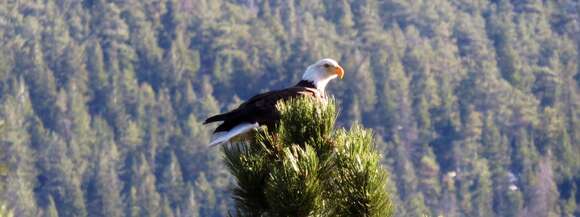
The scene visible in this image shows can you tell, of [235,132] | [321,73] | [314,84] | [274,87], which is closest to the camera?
[235,132]

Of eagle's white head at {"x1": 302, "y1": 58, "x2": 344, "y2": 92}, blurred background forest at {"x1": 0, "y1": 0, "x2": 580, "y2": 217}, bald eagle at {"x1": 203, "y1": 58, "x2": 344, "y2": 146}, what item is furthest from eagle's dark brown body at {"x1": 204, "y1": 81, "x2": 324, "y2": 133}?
blurred background forest at {"x1": 0, "y1": 0, "x2": 580, "y2": 217}

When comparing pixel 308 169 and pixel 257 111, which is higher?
pixel 257 111

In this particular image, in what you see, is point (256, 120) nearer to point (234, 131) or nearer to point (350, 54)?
point (234, 131)

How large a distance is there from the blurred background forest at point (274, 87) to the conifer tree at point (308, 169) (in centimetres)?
9373

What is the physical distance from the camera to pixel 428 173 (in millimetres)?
115875

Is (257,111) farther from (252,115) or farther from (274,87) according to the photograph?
(274,87)

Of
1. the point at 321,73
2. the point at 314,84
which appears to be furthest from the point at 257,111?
the point at 321,73

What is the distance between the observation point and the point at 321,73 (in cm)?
1219

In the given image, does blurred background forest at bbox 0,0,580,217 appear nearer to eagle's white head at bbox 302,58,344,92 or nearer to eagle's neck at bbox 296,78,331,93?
eagle's white head at bbox 302,58,344,92

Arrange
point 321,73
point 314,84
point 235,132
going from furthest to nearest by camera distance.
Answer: point 321,73, point 314,84, point 235,132

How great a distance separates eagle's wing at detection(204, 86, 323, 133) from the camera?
9.88 meters

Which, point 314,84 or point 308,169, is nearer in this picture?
point 308,169

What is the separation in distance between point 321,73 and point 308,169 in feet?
14.8

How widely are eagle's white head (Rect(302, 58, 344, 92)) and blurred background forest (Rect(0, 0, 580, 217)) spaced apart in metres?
89.4
